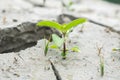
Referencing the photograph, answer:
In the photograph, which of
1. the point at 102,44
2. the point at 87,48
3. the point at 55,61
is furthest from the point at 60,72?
the point at 102,44

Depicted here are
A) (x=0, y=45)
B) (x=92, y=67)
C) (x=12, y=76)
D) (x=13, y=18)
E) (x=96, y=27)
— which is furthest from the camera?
(x=96, y=27)

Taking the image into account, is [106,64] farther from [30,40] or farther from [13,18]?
[13,18]

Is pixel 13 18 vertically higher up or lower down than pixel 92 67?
higher up

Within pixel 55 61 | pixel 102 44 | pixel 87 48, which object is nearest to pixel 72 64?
pixel 55 61

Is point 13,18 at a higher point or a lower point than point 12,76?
higher

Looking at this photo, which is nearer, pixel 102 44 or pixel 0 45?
pixel 0 45

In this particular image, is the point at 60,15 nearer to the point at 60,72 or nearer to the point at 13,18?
the point at 13,18

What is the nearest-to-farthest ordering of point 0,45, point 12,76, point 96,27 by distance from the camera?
point 12,76 → point 0,45 → point 96,27

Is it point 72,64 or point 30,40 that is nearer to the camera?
point 72,64

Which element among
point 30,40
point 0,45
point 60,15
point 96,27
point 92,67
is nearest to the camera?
point 92,67
